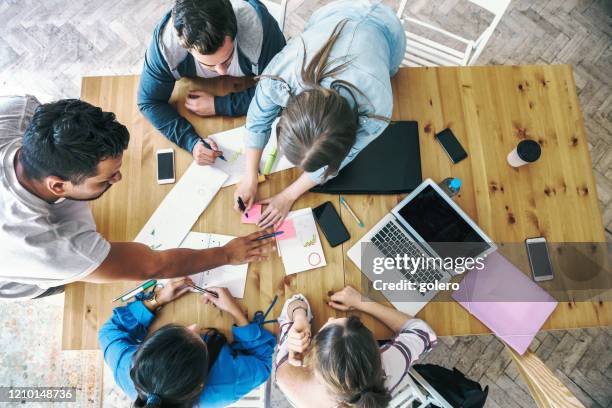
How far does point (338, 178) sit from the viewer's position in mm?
1499

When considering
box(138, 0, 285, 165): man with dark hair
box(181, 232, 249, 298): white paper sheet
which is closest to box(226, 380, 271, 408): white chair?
box(181, 232, 249, 298): white paper sheet

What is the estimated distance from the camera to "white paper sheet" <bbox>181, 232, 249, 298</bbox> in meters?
1.46

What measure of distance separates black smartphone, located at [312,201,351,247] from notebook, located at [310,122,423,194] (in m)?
0.06

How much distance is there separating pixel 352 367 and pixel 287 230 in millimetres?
524

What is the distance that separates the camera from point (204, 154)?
1508mm

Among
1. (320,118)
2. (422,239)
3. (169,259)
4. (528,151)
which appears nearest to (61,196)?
(169,259)

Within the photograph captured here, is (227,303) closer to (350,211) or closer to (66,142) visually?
(350,211)

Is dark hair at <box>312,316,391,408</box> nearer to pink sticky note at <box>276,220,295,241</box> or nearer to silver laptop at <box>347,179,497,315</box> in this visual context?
silver laptop at <box>347,179,497,315</box>

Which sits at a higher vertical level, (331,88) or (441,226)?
(331,88)

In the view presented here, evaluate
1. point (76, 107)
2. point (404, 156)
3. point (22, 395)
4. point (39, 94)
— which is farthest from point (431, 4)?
point (22, 395)

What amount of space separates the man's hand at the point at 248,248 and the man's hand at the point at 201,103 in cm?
50

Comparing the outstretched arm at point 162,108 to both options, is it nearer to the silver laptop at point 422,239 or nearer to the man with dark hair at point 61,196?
the man with dark hair at point 61,196

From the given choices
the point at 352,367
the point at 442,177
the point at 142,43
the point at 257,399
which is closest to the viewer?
the point at 352,367

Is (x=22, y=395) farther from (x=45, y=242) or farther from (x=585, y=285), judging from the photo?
(x=585, y=285)
